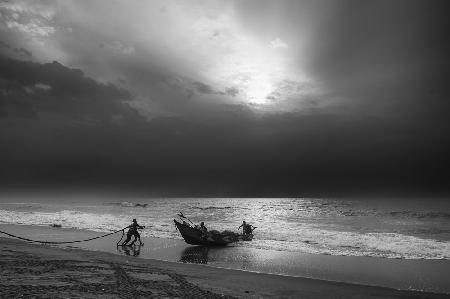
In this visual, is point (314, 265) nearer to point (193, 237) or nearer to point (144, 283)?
point (144, 283)

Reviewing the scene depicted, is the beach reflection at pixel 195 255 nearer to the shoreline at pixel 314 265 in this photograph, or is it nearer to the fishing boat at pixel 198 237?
the shoreline at pixel 314 265

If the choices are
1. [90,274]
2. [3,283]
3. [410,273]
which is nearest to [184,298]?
[90,274]

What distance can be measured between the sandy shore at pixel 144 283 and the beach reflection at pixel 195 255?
323 centimetres

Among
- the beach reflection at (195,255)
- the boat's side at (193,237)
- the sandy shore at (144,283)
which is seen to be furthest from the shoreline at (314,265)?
the sandy shore at (144,283)

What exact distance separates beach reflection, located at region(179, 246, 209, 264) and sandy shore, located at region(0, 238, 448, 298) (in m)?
3.23

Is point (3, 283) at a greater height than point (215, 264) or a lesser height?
greater

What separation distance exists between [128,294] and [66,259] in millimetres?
7658

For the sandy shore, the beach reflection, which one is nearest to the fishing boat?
the beach reflection

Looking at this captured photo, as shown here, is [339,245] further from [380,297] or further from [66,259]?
[66,259]

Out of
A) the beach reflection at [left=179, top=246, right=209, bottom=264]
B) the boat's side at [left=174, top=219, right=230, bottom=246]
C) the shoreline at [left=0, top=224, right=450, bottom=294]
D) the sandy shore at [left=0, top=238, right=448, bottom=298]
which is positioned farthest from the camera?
the boat's side at [left=174, top=219, right=230, bottom=246]

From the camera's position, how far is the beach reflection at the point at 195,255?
18889 mm

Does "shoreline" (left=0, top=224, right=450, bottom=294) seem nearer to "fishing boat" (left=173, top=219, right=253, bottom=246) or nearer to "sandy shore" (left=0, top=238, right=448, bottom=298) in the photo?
"fishing boat" (left=173, top=219, right=253, bottom=246)

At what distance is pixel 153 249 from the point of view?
2281 cm

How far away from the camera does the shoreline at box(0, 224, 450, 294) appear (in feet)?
47.1
